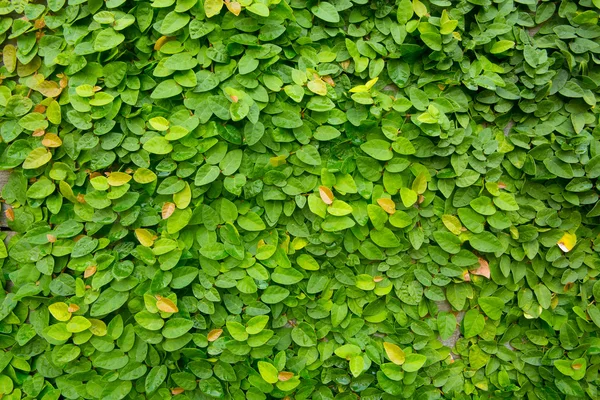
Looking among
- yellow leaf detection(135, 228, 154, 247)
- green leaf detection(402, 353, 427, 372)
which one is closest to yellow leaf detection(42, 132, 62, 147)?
yellow leaf detection(135, 228, 154, 247)

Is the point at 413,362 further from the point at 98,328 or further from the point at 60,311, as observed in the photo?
the point at 60,311

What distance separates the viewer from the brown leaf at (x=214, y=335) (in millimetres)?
1397

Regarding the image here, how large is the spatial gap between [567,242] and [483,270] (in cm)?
32

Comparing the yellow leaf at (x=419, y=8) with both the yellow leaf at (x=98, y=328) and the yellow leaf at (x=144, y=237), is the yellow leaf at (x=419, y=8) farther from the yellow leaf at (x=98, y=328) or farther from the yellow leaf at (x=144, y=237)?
the yellow leaf at (x=98, y=328)

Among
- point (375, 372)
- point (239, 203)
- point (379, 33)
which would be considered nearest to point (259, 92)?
point (239, 203)

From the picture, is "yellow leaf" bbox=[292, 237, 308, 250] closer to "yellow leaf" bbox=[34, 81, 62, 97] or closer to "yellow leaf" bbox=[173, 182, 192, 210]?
"yellow leaf" bbox=[173, 182, 192, 210]

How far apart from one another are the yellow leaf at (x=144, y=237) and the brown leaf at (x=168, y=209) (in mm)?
81

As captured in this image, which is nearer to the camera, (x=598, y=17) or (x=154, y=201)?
(x=154, y=201)

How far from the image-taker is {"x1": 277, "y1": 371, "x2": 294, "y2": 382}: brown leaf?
140 centimetres

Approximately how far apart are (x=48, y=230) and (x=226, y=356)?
70 centimetres

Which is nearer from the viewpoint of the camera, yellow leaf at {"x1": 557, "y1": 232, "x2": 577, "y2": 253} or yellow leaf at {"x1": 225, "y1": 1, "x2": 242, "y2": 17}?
yellow leaf at {"x1": 225, "y1": 1, "x2": 242, "y2": 17}

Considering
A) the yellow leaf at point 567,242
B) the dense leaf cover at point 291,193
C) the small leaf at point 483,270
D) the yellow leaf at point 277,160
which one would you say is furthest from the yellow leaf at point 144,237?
the yellow leaf at point 567,242

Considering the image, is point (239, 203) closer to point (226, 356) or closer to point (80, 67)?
point (226, 356)

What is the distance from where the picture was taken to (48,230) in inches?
A: 54.5
